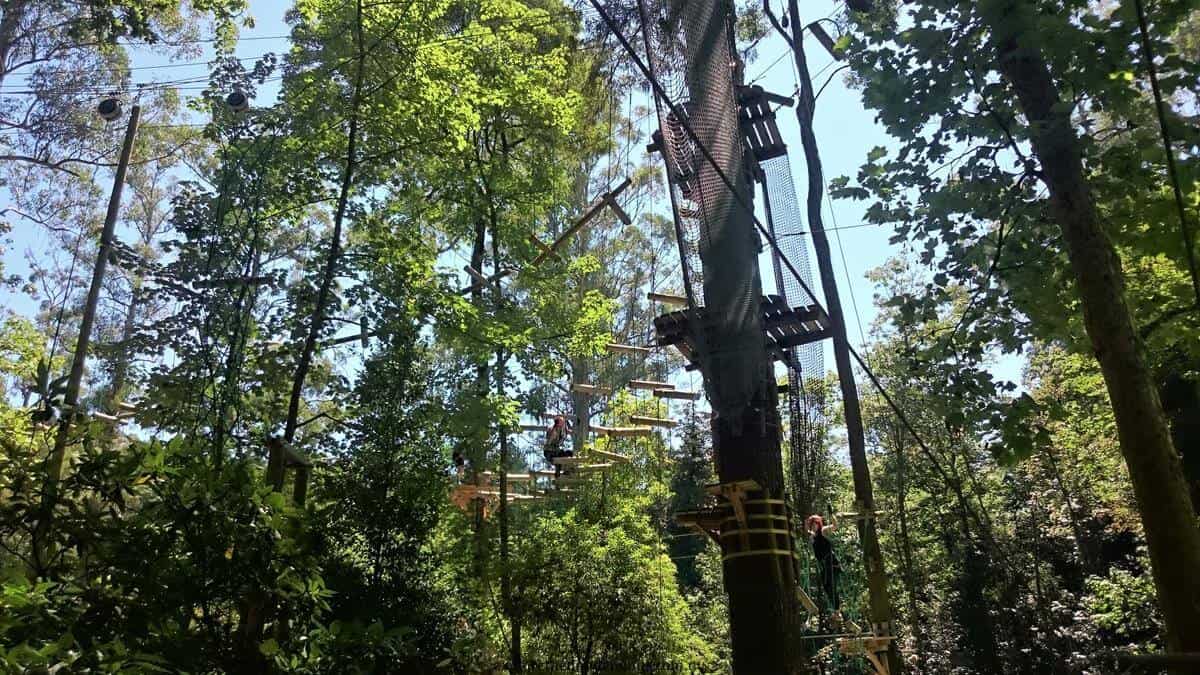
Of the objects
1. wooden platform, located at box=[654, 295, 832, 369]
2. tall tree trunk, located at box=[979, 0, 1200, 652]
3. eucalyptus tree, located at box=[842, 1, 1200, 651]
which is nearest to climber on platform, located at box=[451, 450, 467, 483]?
wooden platform, located at box=[654, 295, 832, 369]

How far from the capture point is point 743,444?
3.55m

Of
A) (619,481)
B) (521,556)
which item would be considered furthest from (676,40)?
(619,481)

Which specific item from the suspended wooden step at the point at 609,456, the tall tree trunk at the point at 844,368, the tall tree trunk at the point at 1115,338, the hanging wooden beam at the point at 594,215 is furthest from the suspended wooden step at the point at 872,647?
the hanging wooden beam at the point at 594,215

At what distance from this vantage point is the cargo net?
364 cm

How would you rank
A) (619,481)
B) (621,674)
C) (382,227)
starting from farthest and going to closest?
(619,481), (621,674), (382,227)

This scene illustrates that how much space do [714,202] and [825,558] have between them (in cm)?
430

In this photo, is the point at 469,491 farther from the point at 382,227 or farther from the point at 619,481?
the point at 382,227

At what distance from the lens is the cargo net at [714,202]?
3639 mm

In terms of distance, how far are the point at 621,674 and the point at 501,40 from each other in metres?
6.78

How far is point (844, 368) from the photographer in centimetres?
714

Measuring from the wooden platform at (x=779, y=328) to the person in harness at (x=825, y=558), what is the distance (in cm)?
232

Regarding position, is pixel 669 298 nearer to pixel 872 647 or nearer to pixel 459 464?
pixel 459 464

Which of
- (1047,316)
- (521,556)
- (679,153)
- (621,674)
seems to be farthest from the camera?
(621,674)

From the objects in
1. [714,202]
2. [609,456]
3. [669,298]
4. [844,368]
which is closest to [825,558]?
[844,368]
